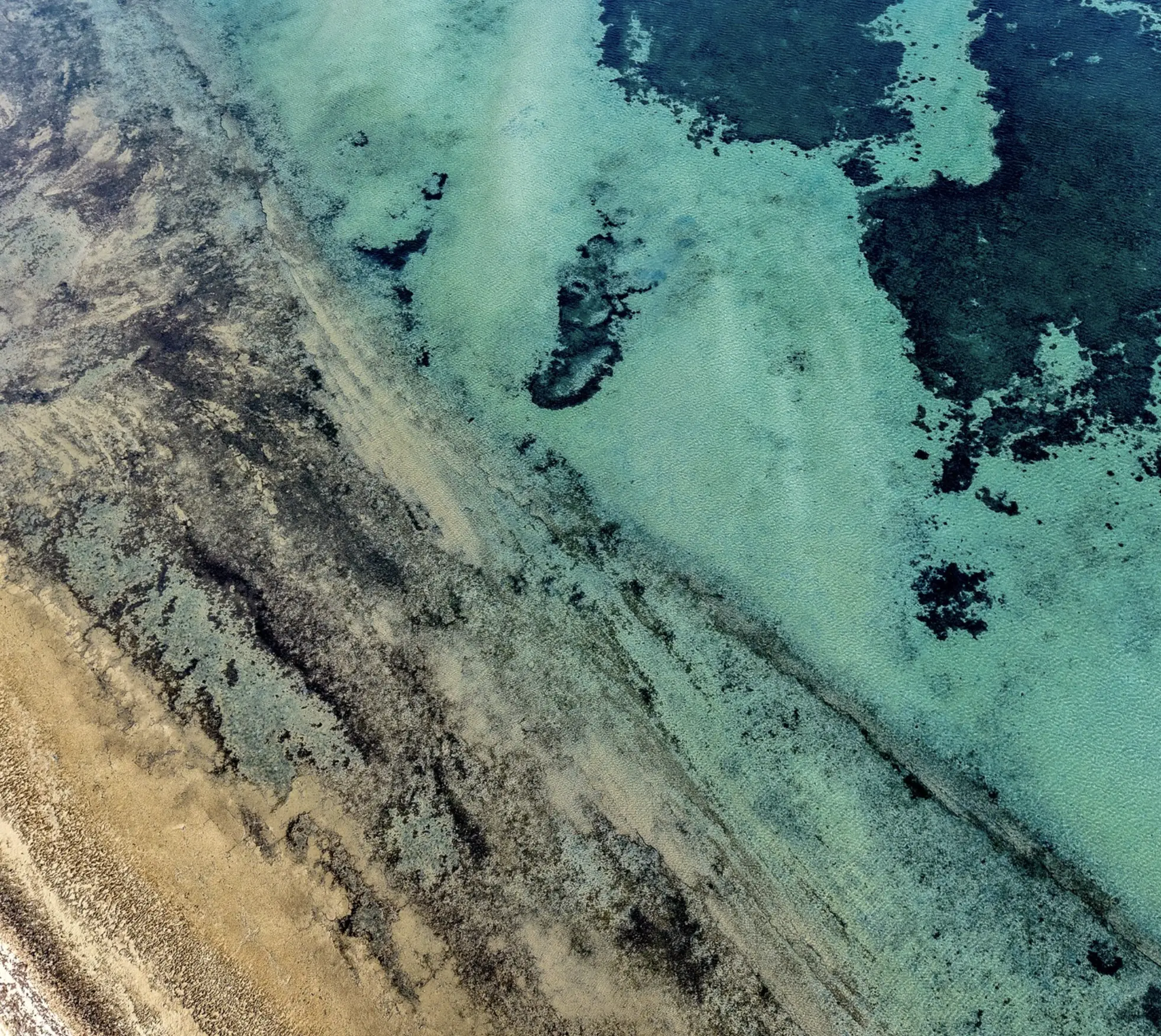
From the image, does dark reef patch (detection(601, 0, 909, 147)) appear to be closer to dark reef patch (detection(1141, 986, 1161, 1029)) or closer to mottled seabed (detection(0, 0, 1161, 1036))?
mottled seabed (detection(0, 0, 1161, 1036))

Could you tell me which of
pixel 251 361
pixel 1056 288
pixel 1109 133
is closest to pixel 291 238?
pixel 251 361

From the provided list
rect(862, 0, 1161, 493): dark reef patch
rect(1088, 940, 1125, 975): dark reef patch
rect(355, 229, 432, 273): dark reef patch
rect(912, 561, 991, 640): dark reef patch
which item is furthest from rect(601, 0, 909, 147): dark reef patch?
rect(1088, 940, 1125, 975): dark reef patch

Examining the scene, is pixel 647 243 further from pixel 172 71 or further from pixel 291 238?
pixel 172 71

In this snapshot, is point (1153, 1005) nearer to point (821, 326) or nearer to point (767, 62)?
point (821, 326)

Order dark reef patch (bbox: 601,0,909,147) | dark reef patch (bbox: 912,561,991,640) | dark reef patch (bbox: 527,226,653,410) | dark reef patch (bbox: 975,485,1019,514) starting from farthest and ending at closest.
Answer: dark reef patch (bbox: 601,0,909,147) < dark reef patch (bbox: 527,226,653,410) < dark reef patch (bbox: 975,485,1019,514) < dark reef patch (bbox: 912,561,991,640)

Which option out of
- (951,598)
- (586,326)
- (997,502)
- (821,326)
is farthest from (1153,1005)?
(586,326)

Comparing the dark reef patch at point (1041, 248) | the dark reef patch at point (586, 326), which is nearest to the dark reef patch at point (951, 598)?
the dark reef patch at point (1041, 248)

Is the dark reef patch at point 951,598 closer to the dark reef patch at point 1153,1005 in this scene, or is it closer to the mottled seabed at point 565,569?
the mottled seabed at point 565,569
